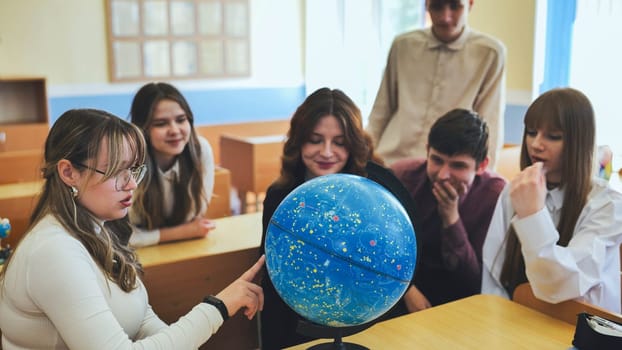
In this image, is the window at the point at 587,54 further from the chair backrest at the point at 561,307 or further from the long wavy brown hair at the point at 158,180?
the long wavy brown hair at the point at 158,180

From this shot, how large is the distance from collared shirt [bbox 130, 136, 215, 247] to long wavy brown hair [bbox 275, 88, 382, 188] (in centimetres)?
59

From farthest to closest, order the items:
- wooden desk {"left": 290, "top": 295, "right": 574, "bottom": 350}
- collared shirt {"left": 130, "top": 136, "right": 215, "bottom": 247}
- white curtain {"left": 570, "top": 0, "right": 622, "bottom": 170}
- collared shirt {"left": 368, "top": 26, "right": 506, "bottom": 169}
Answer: white curtain {"left": 570, "top": 0, "right": 622, "bottom": 170} < collared shirt {"left": 368, "top": 26, "right": 506, "bottom": 169} < collared shirt {"left": 130, "top": 136, "right": 215, "bottom": 247} < wooden desk {"left": 290, "top": 295, "right": 574, "bottom": 350}

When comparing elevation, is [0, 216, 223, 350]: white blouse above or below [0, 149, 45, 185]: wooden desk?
above

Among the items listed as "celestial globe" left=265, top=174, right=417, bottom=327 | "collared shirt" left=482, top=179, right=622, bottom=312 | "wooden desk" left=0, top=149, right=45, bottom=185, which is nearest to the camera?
"celestial globe" left=265, top=174, right=417, bottom=327

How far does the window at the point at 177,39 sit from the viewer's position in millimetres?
7191

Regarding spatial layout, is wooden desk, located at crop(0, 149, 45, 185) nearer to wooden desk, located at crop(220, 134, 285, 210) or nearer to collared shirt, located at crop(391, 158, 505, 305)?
wooden desk, located at crop(220, 134, 285, 210)

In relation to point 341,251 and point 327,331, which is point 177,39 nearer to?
point 327,331

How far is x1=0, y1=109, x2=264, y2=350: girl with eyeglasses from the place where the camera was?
1.32 m

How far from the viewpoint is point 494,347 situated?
1613 millimetres

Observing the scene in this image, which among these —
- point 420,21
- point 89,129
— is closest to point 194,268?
point 89,129

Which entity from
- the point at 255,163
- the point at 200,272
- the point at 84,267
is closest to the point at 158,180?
the point at 200,272

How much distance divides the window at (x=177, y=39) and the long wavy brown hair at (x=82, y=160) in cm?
603

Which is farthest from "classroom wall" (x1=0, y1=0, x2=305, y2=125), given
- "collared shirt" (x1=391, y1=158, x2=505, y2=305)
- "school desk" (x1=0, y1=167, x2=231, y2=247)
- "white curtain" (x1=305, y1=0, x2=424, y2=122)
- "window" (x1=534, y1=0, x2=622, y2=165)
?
"collared shirt" (x1=391, y1=158, x2=505, y2=305)

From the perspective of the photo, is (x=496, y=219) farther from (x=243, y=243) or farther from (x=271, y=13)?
(x=271, y=13)
